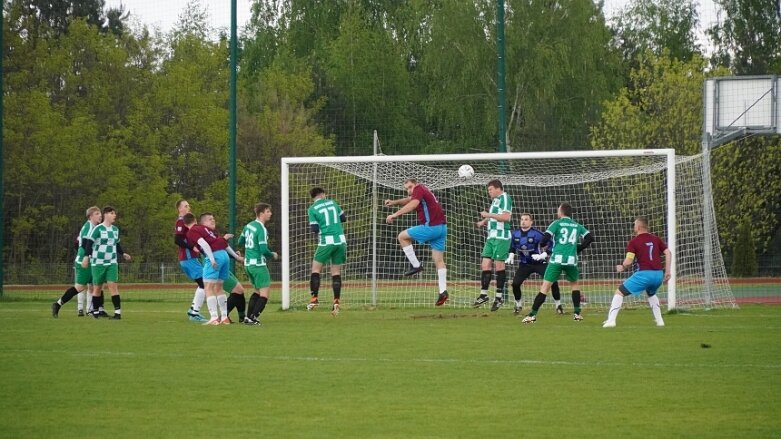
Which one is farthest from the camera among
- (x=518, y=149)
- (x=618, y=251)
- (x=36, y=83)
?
(x=36, y=83)

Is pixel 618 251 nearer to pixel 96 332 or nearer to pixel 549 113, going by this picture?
pixel 96 332

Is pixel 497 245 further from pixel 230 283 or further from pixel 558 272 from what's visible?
pixel 230 283

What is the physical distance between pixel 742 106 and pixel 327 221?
29.1 feet

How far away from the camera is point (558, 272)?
18.1 meters

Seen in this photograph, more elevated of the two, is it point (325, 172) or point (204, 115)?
point (204, 115)

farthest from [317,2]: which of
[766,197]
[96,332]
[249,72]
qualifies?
[96,332]

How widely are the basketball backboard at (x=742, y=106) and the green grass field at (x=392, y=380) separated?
659 cm

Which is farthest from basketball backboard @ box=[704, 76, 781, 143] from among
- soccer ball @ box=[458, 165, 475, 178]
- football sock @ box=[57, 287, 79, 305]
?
football sock @ box=[57, 287, 79, 305]

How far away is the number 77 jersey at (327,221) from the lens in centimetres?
1950

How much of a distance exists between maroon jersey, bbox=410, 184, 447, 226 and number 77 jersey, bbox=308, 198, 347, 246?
52.3 inches

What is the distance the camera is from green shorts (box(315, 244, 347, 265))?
19.6m

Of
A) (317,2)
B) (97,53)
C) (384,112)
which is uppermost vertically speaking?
(317,2)

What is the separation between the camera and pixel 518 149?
39.1m

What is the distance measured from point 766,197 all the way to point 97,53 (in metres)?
26.0
